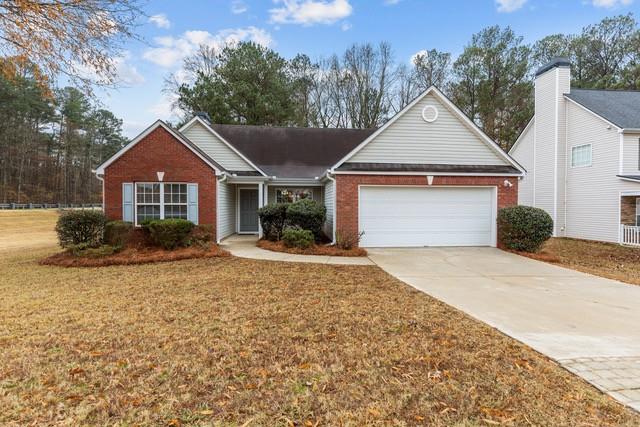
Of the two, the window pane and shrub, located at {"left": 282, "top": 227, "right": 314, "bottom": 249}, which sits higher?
the window pane

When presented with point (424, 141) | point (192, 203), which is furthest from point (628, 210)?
point (192, 203)

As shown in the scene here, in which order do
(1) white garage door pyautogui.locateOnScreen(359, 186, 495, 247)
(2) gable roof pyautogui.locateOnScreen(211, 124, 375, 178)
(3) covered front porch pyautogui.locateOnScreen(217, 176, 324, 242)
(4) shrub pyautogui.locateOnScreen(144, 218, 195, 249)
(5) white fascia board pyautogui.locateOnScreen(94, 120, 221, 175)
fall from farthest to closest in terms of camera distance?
1. (2) gable roof pyautogui.locateOnScreen(211, 124, 375, 178)
2. (3) covered front porch pyautogui.locateOnScreen(217, 176, 324, 242)
3. (1) white garage door pyautogui.locateOnScreen(359, 186, 495, 247)
4. (5) white fascia board pyautogui.locateOnScreen(94, 120, 221, 175)
5. (4) shrub pyautogui.locateOnScreen(144, 218, 195, 249)

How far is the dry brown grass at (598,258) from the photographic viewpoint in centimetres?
912

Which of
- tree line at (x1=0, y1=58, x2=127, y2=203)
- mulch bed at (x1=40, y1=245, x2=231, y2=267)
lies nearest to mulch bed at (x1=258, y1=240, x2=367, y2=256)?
mulch bed at (x1=40, y1=245, x2=231, y2=267)

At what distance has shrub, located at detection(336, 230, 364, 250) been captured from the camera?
11492mm

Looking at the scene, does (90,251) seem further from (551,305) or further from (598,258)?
(598,258)

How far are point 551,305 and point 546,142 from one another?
16.2 meters

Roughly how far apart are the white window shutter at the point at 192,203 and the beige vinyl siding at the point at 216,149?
2612 millimetres

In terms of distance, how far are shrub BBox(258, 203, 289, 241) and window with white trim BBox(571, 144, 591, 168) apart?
15039 mm

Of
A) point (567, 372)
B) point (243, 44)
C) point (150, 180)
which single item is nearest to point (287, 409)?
point (567, 372)

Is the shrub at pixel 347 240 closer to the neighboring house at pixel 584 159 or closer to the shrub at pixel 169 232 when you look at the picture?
the shrub at pixel 169 232

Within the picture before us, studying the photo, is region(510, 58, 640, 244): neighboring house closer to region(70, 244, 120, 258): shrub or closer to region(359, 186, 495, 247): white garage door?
region(359, 186, 495, 247): white garage door

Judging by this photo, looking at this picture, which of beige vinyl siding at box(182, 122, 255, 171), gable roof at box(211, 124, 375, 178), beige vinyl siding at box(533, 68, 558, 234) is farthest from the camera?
beige vinyl siding at box(533, 68, 558, 234)

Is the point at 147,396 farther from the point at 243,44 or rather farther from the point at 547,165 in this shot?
the point at 243,44
